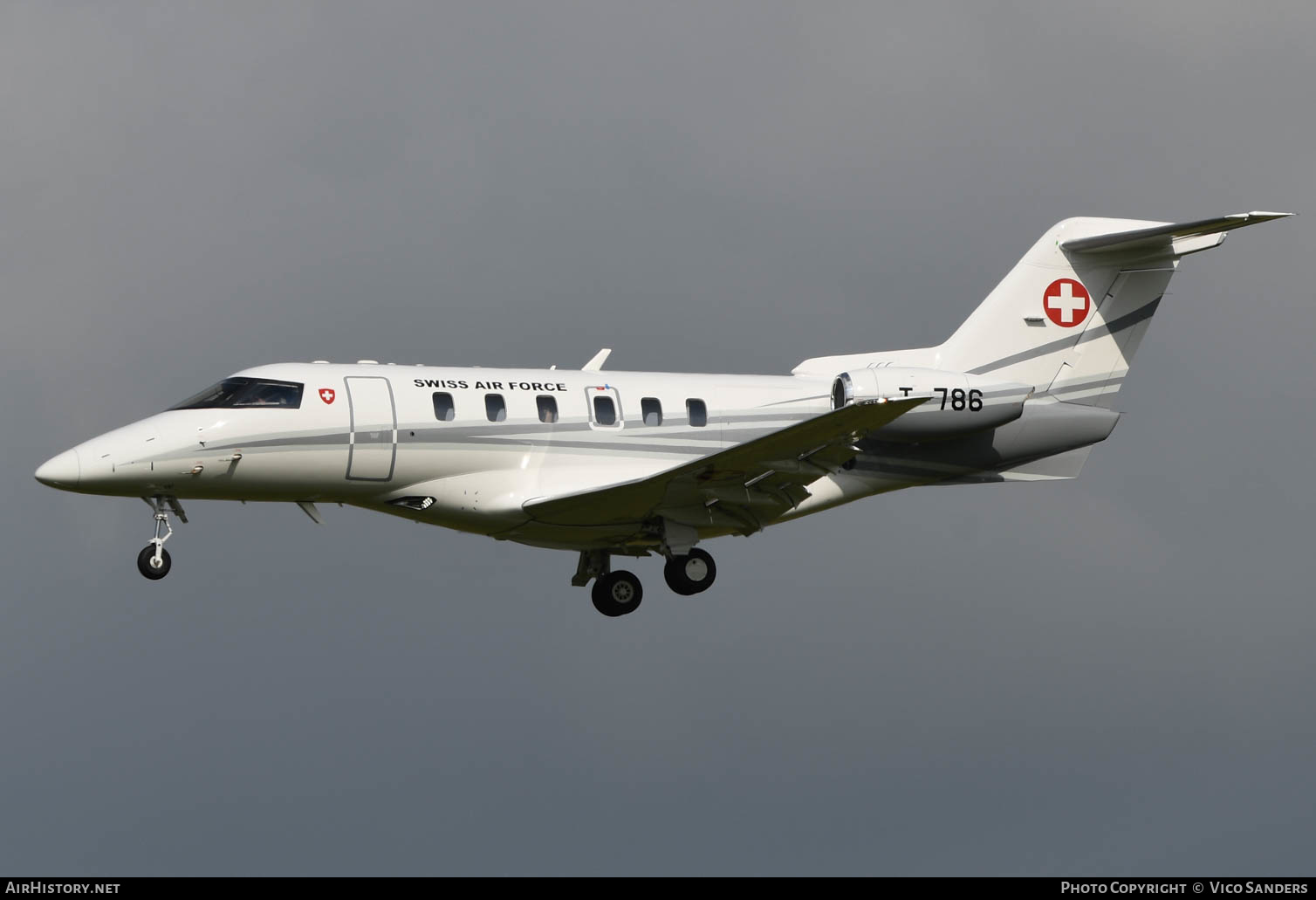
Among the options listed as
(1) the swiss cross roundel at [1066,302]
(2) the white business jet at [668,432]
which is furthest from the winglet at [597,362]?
(1) the swiss cross roundel at [1066,302]

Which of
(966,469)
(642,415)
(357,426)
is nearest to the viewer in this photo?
(357,426)

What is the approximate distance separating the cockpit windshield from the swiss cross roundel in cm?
1265

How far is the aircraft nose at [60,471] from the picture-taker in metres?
25.8

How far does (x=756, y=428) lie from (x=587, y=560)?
3.52m

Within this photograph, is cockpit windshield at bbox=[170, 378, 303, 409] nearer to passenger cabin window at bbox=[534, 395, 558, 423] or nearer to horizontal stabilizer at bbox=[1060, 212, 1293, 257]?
passenger cabin window at bbox=[534, 395, 558, 423]

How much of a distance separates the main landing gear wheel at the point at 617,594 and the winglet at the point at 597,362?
3.32 meters

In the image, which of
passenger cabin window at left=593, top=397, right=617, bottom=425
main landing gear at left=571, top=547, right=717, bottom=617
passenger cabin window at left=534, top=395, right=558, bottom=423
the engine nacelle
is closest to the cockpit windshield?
passenger cabin window at left=534, top=395, right=558, bottom=423

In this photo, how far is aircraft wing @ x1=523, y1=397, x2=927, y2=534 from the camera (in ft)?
85.7

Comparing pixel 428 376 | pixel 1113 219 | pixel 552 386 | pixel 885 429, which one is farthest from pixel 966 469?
pixel 428 376

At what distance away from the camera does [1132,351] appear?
3155 cm

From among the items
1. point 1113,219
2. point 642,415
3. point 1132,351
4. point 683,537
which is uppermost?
point 1113,219

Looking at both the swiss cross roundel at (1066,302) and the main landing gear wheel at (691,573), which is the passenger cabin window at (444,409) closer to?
the main landing gear wheel at (691,573)

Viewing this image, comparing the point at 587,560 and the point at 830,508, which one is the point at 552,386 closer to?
the point at 587,560

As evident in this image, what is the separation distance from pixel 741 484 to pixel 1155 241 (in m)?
8.46
